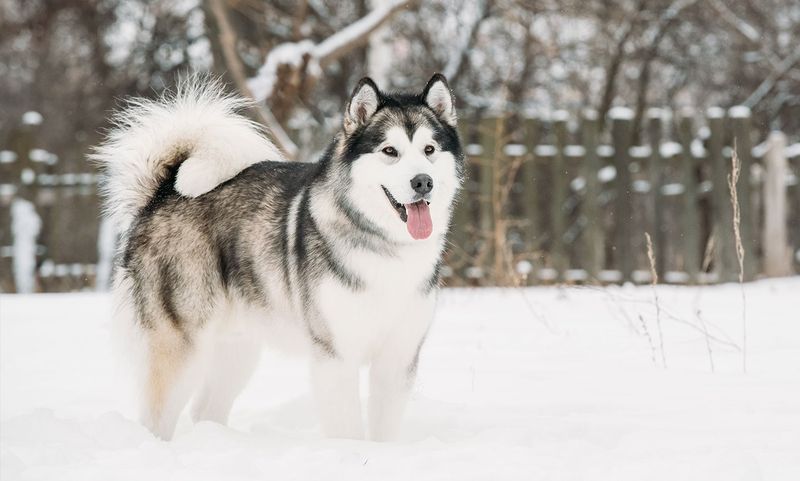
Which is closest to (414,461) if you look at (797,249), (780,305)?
(780,305)

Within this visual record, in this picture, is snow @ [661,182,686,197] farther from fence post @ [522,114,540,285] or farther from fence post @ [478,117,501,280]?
fence post @ [478,117,501,280]

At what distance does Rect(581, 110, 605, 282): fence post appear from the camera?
8.10 m

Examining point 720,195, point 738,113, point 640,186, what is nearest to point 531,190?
point 640,186

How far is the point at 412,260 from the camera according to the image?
3.10 meters

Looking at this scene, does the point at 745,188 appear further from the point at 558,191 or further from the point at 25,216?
the point at 25,216

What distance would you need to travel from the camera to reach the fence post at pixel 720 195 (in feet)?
26.6

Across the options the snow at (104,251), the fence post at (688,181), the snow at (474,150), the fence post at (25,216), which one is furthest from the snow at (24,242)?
the fence post at (688,181)

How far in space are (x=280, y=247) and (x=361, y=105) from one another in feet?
2.08

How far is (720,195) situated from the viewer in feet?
27.1

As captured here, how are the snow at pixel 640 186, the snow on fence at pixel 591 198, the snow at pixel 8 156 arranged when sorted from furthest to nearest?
the snow at pixel 8 156, the snow at pixel 640 186, the snow on fence at pixel 591 198

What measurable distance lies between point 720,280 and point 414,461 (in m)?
6.29

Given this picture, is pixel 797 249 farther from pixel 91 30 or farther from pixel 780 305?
pixel 91 30

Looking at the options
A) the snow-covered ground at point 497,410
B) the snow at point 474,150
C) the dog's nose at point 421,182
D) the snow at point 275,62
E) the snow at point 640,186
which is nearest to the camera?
the snow-covered ground at point 497,410

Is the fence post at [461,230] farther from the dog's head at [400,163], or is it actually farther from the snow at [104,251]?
the dog's head at [400,163]
